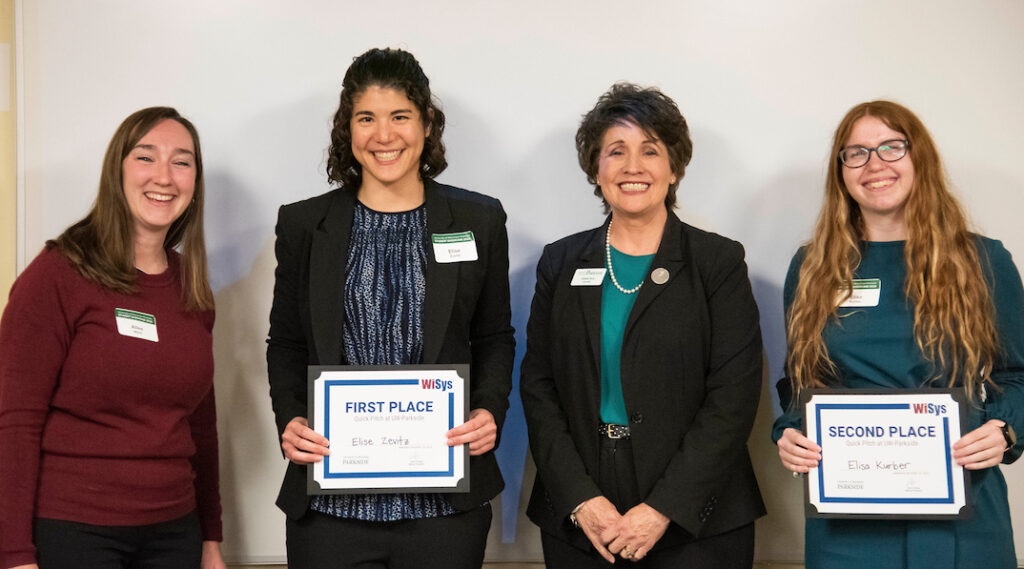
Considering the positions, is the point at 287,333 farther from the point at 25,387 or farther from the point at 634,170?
the point at 634,170

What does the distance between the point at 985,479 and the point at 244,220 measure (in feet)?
8.28

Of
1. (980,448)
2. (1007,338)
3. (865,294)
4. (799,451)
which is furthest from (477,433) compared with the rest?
(1007,338)

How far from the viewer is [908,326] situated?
2.22 meters

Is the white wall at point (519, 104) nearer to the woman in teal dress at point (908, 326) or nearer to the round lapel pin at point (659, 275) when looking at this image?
the woman in teal dress at point (908, 326)

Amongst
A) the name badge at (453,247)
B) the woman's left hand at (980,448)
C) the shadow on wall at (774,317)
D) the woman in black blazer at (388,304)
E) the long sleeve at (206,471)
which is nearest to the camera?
the woman's left hand at (980,448)

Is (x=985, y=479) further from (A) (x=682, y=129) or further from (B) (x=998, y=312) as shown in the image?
(A) (x=682, y=129)

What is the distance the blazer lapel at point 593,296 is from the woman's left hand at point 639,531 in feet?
1.30

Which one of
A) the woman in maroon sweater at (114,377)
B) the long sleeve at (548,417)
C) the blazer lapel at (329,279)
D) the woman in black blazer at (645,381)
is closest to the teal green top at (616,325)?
the woman in black blazer at (645,381)

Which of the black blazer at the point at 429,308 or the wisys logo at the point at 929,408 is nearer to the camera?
the wisys logo at the point at 929,408

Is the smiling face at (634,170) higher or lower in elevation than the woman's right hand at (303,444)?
higher

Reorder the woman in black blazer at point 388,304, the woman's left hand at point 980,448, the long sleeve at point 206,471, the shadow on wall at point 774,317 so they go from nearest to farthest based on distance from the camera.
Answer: the woman's left hand at point 980,448, the woman in black blazer at point 388,304, the long sleeve at point 206,471, the shadow on wall at point 774,317

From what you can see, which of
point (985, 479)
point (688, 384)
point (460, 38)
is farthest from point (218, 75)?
point (985, 479)

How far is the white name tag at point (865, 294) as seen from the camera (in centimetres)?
228

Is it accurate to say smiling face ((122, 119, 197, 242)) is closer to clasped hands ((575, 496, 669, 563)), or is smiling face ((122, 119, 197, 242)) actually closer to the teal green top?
the teal green top
